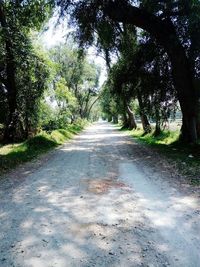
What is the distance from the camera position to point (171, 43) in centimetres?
1667

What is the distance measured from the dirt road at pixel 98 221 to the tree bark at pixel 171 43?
736 cm

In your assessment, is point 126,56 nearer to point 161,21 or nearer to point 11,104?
point 161,21

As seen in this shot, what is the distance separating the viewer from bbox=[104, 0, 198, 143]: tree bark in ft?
55.5

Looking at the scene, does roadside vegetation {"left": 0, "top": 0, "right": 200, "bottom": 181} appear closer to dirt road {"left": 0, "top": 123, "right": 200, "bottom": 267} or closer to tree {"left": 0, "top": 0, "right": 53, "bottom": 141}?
tree {"left": 0, "top": 0, "right": 53, "bottom": 141}

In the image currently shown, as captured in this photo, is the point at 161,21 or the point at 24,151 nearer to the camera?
the point at 161,21

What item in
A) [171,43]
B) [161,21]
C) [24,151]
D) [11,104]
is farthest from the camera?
[11,104]

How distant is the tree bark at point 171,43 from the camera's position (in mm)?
16906

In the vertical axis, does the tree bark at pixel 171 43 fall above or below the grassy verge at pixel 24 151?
above

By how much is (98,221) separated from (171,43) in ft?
40.2

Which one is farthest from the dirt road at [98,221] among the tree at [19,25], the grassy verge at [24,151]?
the tree at [19,25]

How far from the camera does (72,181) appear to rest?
10.2m

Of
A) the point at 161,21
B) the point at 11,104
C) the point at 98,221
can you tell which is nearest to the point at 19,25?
the point at 11,104

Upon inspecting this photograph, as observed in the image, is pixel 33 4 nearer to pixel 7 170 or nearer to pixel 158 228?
pixel 7 170

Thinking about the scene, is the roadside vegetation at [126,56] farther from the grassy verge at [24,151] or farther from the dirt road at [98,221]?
the dirt road at [98,221]
